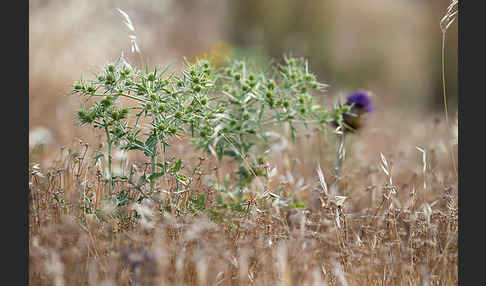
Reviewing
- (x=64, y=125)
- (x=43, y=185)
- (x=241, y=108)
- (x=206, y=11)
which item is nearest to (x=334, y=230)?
(x=241, y=108)

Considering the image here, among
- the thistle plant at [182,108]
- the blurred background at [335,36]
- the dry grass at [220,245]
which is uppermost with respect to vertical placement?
the blurred background at [335,36]

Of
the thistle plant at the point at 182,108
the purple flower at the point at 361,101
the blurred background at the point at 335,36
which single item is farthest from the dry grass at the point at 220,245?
the blurred background at the point at 335,36

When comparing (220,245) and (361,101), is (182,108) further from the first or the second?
(361,101)

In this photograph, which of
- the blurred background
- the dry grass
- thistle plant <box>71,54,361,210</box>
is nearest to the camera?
the dry grass

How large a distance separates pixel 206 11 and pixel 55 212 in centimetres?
692

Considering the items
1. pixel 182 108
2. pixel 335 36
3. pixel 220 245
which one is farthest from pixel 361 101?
pixel 335 36

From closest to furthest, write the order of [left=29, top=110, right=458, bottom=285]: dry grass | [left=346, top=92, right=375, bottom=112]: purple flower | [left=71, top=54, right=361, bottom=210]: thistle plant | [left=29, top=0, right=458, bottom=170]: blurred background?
[left=29, top=110, right=458, bottom=285]: dry grass, [left=71, top=54, right=361, bottom=210]: thistle plant, [left=346, top=92, right=375, bottom=112]: purple flower, [left=29, top=0, right=458, bottom=170]: blurred background

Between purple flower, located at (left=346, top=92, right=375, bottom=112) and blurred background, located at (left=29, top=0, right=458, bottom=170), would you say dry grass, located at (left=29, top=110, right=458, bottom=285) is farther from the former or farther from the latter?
blurred background, located at (left=29, top=0, right=458, bottom=170)

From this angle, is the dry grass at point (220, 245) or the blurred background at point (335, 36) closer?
the dry grass at point (220, 245)

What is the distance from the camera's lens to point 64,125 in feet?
13.6

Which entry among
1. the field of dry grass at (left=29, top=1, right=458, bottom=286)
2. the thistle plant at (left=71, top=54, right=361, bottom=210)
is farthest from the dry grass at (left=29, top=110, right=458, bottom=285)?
the thistle plant at (left=71, top=54, right=361, bottom=210)

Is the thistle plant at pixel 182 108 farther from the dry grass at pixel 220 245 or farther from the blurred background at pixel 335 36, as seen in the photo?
the blurred background at pixel 335 36

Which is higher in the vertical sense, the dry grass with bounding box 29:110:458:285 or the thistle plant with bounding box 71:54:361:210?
the thistle plant with bounding box 71:54:361:210

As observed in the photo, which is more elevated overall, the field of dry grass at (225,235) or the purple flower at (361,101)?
the purple flower at (361,101)
